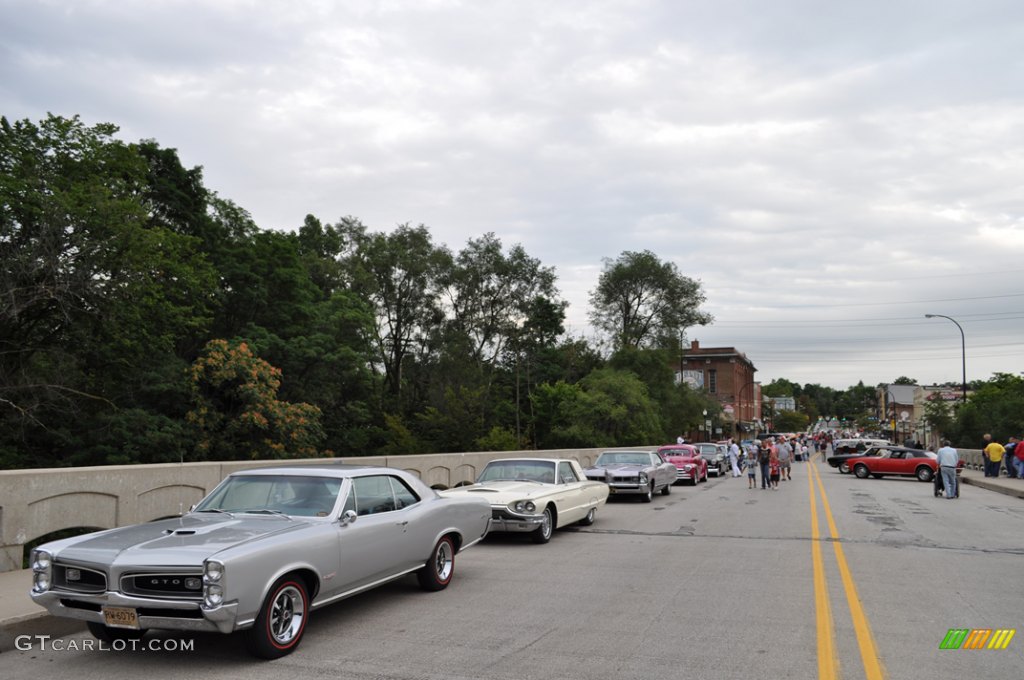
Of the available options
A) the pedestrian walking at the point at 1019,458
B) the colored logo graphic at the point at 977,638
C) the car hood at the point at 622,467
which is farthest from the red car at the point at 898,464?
the colored logo graphic at the point at 977,638

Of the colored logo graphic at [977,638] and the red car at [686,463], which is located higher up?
the colored logo graphic at [977,638]

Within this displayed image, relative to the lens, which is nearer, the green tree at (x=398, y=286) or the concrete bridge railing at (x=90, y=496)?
the concrete bridge railing at (x=90, y=496)

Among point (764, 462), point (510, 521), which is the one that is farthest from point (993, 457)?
point (510, 521)

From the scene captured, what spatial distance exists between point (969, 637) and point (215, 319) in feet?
125

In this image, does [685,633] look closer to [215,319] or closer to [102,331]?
[102,331]

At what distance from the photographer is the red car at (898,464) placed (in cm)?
3253

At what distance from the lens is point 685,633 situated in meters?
6.97

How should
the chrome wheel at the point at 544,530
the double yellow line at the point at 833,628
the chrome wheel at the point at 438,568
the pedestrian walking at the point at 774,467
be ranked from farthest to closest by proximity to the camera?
the pedestrian walking at the point at 774,467
the chrome wheel at the point at 544,530
the chrome wheel at the point at 438,568
the double yellow line at the point at 833,628

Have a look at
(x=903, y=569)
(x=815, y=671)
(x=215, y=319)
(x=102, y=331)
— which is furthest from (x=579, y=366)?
(x=815, y=671)

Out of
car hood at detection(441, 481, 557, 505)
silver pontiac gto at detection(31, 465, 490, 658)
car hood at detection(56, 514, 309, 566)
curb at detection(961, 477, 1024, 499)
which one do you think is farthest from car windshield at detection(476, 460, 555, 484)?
curb at detection(961, 477, 1024, 499)

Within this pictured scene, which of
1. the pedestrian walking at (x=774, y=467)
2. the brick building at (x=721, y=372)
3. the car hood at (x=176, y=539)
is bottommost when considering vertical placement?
the pedestrian walking at (x=774, y=467)

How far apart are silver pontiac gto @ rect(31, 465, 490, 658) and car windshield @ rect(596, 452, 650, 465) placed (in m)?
14.2

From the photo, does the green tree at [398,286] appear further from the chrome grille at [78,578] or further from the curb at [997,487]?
the chrome grille at [78,578]

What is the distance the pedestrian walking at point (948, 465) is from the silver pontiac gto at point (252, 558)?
63.2ft
